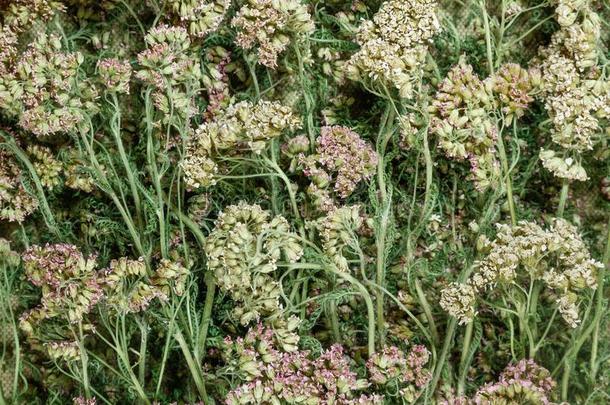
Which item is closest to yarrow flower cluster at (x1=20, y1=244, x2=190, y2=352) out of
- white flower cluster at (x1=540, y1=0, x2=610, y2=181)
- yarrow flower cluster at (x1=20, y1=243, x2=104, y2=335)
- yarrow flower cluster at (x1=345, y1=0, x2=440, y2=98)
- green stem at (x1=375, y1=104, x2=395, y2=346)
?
yarrow flower cluster at (x1=20, y1=243, x2=104, y2=335)

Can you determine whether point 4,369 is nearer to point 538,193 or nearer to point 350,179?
point 350,179

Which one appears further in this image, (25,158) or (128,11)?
(128,11)

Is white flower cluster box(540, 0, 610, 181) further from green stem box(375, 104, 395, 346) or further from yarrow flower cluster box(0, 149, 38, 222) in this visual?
yarrow flower cluster box(0, 149, 38, 222)

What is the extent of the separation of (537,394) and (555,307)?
0.19 metres

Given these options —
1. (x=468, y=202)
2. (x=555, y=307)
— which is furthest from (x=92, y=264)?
(x=555, y=307)

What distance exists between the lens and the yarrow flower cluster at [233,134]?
1.47 m

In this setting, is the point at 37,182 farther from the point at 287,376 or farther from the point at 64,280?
the point at 287,376

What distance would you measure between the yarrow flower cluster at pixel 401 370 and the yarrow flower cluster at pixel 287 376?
0.03 meters

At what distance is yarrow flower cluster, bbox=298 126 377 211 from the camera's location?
61.2 inches

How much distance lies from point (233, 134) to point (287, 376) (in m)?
0.42

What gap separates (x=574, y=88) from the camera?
5.08 ft

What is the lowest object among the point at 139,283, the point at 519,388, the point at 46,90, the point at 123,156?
the point at 519,388

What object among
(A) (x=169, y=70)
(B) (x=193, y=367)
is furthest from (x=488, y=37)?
(B) (x=193, y=367)

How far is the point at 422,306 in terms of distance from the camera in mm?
1620
